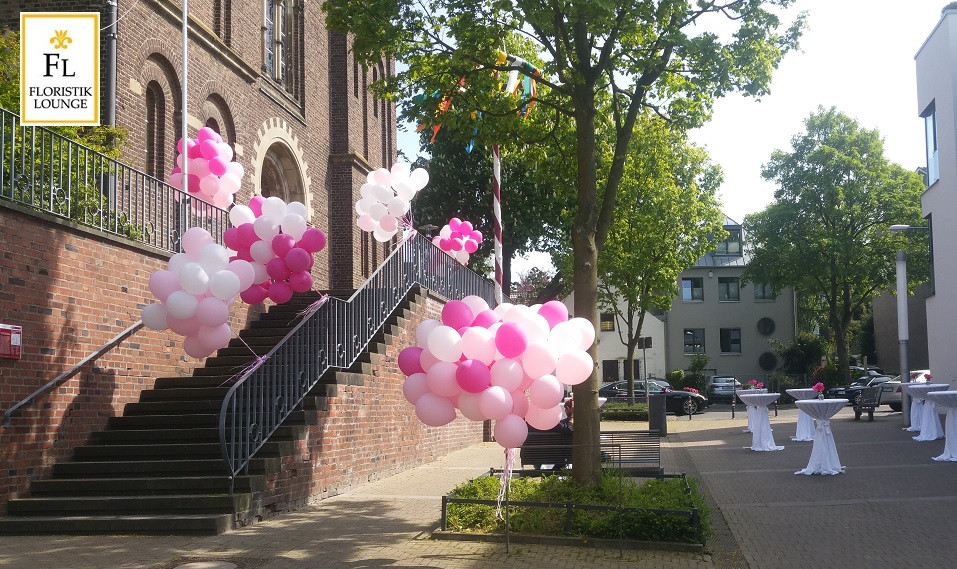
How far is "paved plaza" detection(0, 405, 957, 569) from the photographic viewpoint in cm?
857

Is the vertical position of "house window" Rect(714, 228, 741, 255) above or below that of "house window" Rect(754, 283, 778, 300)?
above

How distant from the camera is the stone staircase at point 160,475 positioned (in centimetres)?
985

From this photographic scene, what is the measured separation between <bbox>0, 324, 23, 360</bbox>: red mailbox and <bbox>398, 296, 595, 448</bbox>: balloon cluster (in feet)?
14.6

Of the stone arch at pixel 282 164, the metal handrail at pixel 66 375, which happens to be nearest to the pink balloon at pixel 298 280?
the metal handrail at pixel 66 375

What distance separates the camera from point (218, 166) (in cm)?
1459

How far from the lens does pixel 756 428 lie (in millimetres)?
19453

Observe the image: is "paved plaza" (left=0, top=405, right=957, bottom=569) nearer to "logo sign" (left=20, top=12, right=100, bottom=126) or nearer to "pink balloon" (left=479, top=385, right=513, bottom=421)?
"pink balloon" (left=479, top=385, right=513, bottom=421)

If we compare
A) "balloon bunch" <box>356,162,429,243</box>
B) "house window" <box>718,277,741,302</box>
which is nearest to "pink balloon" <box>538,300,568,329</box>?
"balloon bunch" <box>356,162,429,243</box>

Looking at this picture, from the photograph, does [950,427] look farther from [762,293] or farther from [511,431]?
[762,293]

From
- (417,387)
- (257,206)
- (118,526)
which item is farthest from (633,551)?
(257,206)

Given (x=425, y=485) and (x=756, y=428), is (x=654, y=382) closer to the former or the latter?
(x=756, y=428)

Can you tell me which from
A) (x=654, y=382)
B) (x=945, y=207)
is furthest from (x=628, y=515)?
(x=654, y=382)

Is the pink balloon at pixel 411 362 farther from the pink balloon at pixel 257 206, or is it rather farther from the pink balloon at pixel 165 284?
the pink balloon at pixel 257 206

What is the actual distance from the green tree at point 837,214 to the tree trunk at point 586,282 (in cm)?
3924
